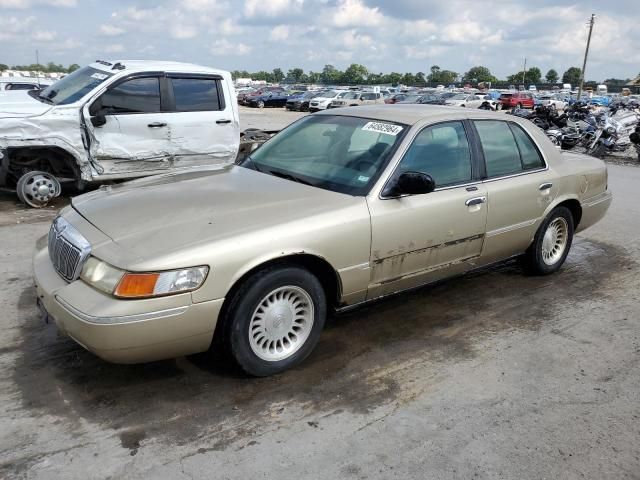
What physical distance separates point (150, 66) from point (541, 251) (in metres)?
5.67

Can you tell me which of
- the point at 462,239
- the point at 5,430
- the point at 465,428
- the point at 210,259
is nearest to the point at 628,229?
the point at 462,239

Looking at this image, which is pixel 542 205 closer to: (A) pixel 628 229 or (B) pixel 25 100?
(A) pixel 628 229

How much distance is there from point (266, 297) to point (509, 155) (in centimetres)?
263

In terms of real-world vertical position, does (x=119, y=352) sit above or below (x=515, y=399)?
above

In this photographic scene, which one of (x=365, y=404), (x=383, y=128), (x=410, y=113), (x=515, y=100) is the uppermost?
(x=515, y=100)

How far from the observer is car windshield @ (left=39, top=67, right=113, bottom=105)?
751cm

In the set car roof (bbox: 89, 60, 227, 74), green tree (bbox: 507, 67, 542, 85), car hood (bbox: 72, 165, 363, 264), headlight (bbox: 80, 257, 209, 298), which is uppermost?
green tree (bbox: 507, 67, 542, 85)

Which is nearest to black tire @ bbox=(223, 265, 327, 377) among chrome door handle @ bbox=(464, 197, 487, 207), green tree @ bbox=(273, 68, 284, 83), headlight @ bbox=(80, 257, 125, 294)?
headlight @ bbox=(80, 257, 125, 294)

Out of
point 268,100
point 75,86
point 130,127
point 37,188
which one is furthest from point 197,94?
point 268,100

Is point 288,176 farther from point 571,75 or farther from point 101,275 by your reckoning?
point 571,75

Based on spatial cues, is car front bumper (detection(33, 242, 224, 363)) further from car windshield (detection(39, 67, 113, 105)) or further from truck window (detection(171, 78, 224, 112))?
truck window (detection(171, 78, 224, 112))

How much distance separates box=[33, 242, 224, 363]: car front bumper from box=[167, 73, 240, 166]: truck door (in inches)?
204

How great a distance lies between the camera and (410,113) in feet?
14.2

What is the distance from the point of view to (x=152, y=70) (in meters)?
7.72
